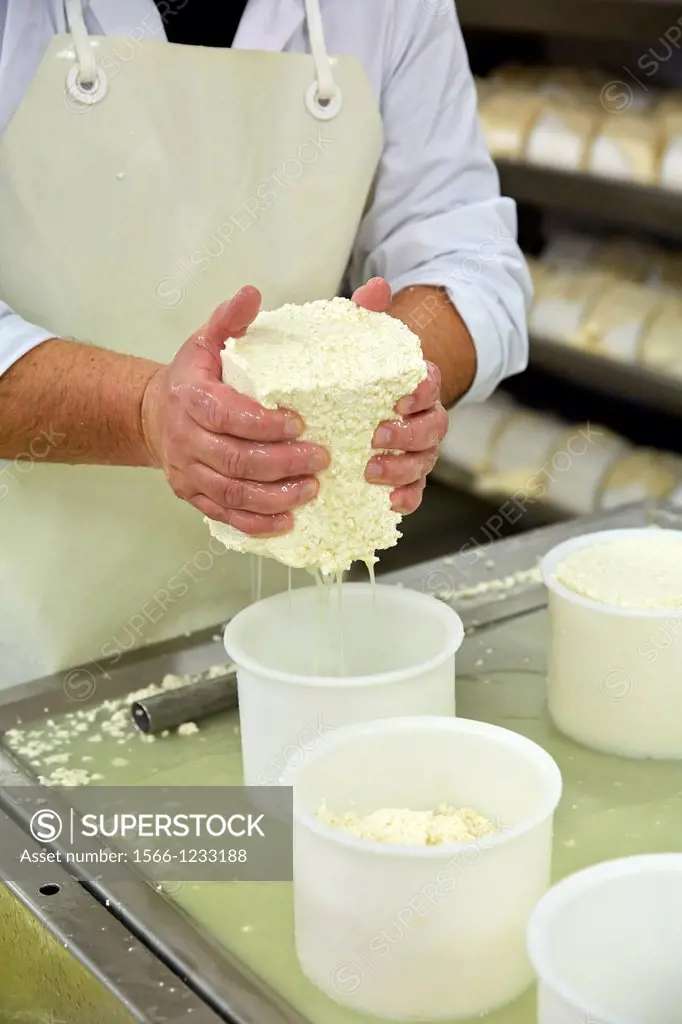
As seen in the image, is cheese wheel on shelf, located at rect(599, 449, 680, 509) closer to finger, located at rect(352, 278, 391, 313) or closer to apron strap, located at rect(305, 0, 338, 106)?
apron strap, located at rect(305, 0, 338, 106)

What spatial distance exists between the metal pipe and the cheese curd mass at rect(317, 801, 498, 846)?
372 mm

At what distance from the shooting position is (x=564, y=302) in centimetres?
337

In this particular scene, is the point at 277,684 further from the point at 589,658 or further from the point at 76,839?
the point at 589,658

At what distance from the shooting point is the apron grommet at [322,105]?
179 cm

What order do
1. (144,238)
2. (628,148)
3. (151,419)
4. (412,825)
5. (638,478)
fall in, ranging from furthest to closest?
(638,478) → (628,148) → (144,238) → (151,419) → (412,825)

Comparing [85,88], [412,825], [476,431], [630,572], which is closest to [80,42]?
[85,88]

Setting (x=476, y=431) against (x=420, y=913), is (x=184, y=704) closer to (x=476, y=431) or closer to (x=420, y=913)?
(x=420, y=913)

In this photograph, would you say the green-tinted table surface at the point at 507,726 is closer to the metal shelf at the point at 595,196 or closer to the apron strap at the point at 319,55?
the apron strap at the point at 319,55

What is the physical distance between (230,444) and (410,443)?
0.61ft

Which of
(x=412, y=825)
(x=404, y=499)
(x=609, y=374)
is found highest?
(x=404, y=499)

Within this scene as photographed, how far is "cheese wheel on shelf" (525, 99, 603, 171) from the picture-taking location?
3.19 m

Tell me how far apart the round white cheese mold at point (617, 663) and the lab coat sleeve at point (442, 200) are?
53 cm

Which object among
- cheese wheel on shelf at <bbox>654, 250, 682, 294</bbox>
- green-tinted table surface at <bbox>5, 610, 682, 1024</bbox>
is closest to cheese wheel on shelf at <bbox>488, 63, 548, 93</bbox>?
cheese wheel on shelf at <bbox>654, 250, 682, 294</bbox>

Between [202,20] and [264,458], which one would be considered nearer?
[264,458]
